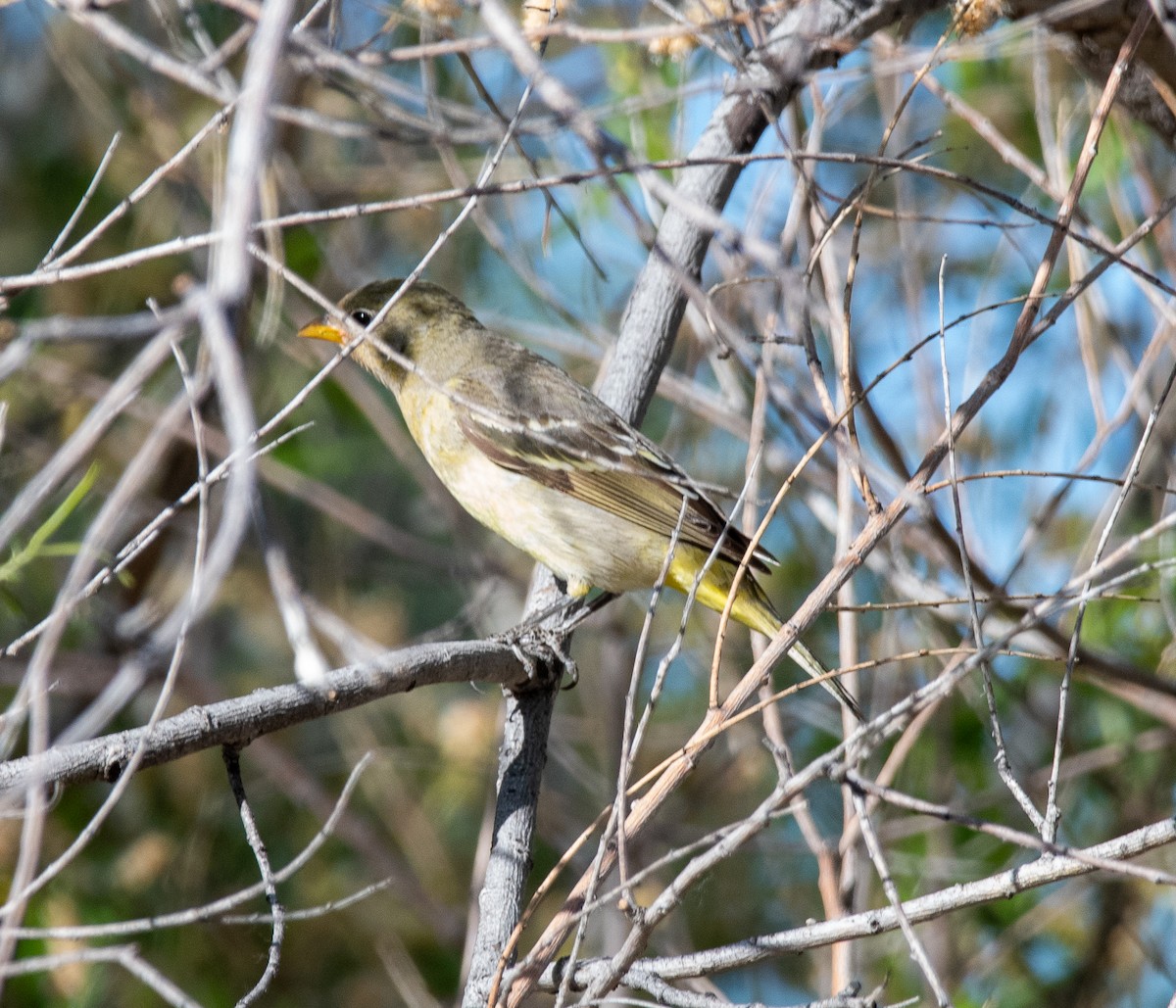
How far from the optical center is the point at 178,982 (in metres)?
4.75

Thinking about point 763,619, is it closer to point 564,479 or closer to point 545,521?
point 545,521

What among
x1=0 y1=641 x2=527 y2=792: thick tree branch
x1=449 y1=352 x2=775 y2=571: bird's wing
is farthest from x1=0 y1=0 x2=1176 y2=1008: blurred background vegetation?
x1=0 y1=641 x2=527 y2=792: thick tree branch

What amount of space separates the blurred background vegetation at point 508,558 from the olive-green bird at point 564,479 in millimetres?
369

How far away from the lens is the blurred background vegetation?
14.6 feet

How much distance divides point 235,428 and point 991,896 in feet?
4.74

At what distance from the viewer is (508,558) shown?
22.0 ft

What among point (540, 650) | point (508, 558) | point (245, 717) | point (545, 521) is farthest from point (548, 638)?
point (508, 558)

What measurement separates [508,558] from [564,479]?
7.69 ft

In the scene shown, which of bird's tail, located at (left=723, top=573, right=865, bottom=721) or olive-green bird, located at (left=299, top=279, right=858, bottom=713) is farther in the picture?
olive-green bird, located at (left=299, top=279, right=858, bottom=713)

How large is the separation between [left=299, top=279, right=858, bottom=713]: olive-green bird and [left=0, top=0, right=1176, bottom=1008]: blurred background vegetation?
0.37 m

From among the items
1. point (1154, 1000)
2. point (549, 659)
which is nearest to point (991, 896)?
point (549, 659)

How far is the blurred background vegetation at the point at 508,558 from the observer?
4445 mm

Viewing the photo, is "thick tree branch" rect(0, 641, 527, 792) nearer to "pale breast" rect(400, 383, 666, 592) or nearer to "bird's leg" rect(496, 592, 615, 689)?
"bird's leg" rect(496, 592, 615, 689)

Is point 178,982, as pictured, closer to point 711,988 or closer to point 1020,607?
point 711,988
